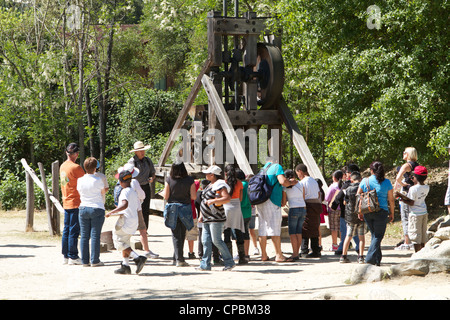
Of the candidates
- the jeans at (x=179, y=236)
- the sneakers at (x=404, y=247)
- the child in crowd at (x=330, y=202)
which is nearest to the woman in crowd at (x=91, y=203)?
the jeans at (x=179, y=236)

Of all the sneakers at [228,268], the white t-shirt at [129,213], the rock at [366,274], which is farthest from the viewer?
the sneakers at [228,268]

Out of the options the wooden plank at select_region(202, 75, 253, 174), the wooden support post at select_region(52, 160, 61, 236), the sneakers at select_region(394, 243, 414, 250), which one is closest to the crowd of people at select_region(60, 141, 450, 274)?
the sneakers at select_region(394, 243, 414, 250)

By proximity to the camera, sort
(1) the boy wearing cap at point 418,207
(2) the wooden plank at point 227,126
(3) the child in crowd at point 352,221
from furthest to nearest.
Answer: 1. (2) the wooden plank at point 227,126
2. (1) the boy wearing cap at point 418,207
3. (3) the child in crowd at point 352,221

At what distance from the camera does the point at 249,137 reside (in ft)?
44.1

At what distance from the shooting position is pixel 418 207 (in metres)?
9.88

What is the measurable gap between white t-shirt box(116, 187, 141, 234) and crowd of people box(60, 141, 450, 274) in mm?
13

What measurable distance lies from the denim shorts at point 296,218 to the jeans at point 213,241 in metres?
1.38

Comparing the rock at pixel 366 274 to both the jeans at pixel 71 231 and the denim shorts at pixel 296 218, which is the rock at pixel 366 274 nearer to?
the denim shorts at pixel 296 218

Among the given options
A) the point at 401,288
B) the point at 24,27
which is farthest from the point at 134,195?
the point at 24,27

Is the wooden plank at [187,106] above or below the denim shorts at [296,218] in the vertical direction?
above

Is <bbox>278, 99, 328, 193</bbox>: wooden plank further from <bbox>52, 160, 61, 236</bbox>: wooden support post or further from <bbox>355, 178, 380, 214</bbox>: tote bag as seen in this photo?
<bbox>52, 160, 61, 236</bbox>: wooden support post

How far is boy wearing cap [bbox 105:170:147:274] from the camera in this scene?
8570 millimetres

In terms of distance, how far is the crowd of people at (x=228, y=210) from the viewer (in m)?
8.77
